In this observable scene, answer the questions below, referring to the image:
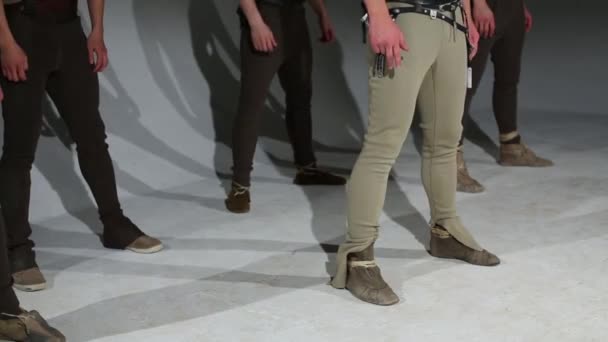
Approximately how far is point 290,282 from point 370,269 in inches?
11.0

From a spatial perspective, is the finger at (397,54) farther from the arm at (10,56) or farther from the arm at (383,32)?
the arm at (10,56)

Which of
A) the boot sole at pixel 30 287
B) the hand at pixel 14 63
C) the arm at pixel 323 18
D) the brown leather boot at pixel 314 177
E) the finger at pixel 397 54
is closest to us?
the finger at pixel 397 54

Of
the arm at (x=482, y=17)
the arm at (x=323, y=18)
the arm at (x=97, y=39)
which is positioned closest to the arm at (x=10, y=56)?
the arm at (x=97, y=39)

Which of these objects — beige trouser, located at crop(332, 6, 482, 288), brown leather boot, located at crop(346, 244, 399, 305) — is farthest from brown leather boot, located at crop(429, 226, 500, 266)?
brown leather boot, located at crop(346, 244, 399, 305)

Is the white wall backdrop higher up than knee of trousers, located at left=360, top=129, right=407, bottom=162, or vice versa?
knee of trousers, located at left=360, top=129, right=407, bottom=162

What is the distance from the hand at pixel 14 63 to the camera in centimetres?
261

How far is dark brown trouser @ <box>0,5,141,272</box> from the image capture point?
2.70 m

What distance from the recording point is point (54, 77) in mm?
2816

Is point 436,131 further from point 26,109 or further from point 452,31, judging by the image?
point 26,109

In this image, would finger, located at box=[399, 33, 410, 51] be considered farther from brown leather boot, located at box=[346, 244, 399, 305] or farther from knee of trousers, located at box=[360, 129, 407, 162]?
brown leather boot, located at box=[346, 244, 399, 305]

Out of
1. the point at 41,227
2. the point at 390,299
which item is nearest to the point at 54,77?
the point at 41,227

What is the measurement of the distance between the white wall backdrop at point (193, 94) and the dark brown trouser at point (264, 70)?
2.10ft

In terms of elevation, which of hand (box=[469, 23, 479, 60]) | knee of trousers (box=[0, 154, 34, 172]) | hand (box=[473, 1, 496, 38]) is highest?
hand (box=[469, 23, 479, 60])

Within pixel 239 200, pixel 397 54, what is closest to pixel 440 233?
pixel 397 54
